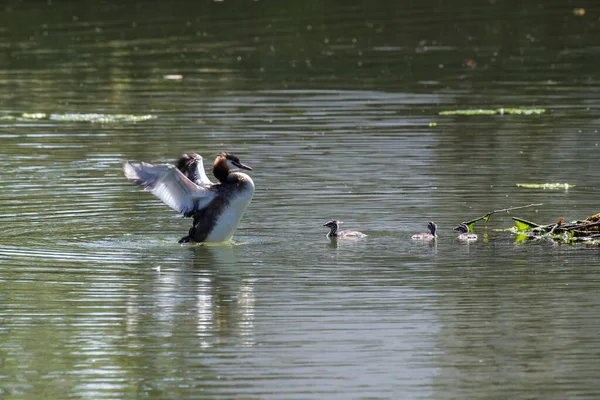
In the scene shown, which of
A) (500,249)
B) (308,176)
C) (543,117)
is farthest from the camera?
(543,117)

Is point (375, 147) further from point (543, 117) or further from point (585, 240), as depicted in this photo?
point (585, 240)

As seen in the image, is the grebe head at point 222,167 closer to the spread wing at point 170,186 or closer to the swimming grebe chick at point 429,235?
the spread wing at point 170,186

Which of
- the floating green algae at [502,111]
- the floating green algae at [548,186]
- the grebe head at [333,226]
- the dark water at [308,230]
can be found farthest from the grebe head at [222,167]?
the floating green algae at [502,111]

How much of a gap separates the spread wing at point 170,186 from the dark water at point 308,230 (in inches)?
20.2

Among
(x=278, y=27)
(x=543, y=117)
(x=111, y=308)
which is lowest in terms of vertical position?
(x=111, y=308)

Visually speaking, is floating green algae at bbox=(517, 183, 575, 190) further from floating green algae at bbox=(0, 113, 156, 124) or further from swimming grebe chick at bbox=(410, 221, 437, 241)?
floating green algae at bbox=(0, 113, 156, 124)

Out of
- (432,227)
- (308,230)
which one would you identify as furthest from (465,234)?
(308,230)

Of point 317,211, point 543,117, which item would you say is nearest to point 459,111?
point 543,117

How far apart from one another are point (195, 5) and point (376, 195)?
2820cm

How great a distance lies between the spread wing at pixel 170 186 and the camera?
14.0 metres

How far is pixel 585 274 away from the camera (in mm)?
12477

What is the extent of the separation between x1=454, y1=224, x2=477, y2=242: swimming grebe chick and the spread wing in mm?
2713

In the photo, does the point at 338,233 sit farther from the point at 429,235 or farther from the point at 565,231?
the point at 565,231

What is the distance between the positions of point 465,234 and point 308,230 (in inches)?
68.9
